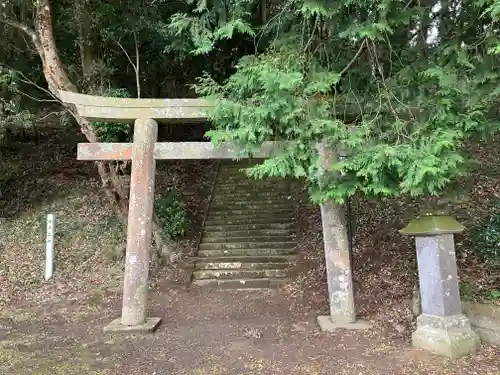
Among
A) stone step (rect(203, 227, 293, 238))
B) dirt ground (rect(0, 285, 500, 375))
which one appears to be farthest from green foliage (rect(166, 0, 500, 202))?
stone step (rect(203, 227, 293, 238))

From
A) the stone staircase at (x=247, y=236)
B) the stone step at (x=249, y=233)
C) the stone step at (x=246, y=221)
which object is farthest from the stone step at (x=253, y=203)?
the stone step at (x=249, y=233)

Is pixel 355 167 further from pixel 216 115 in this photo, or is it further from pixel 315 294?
pixel 315 294

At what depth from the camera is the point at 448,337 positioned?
4859 mm

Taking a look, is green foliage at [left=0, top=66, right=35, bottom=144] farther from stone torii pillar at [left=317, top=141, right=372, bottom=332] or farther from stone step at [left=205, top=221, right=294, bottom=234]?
stone torii pillar at [left=317, top=141, right=372, bottom=332]

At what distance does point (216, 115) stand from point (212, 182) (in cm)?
739

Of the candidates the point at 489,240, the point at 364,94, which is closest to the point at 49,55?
the point at 364,94

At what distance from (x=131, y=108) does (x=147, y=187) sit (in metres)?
1.16

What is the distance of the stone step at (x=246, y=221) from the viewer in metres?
10.3

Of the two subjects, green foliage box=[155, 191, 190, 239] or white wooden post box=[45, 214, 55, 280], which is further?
green foliage box=[155, 191, 190, 239]

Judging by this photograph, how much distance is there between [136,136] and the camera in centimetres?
648

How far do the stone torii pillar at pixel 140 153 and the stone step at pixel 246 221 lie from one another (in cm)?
399

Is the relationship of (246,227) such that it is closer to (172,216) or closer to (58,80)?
(172,216)

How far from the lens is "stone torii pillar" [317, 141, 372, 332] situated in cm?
603

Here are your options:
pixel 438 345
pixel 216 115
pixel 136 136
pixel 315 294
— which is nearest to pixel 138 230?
pixel 136 136
